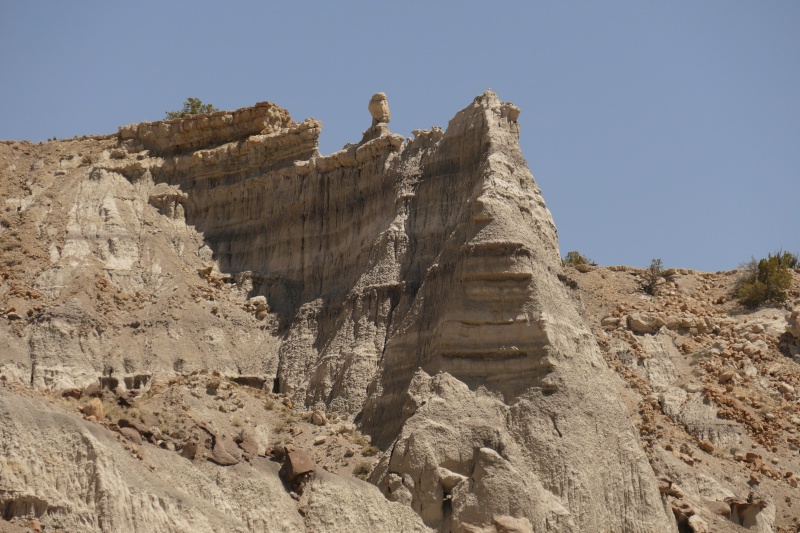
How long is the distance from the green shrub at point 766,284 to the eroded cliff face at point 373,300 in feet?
41.5

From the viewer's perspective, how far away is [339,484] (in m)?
27.3

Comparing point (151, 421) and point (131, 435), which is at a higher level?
point (151, 421)

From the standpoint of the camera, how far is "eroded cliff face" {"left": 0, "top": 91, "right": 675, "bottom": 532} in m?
28.8

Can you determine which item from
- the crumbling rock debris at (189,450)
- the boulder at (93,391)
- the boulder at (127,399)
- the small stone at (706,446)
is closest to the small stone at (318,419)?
the boulder at (127,399)

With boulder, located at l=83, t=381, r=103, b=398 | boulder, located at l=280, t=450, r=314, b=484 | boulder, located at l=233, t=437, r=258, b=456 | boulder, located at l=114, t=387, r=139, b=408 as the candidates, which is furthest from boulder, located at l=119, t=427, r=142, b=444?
boulder, located at l=83, t=381, r=103, b=398

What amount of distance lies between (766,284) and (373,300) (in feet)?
60.1

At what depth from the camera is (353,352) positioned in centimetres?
3434

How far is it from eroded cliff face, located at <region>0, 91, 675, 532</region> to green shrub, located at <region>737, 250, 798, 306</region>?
12.7 m

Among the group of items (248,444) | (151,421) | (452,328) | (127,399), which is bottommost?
(248,444)

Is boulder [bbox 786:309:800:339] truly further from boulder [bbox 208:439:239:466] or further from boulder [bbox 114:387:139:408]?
boulder [bbox 114:387:139:408]

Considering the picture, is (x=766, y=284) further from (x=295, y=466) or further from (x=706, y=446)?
(x=295, y=466)

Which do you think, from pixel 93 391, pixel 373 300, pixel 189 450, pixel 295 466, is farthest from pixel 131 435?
pixel 373 300

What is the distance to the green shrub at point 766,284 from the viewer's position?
43500mm

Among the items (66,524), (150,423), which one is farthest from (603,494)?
(66,524)
